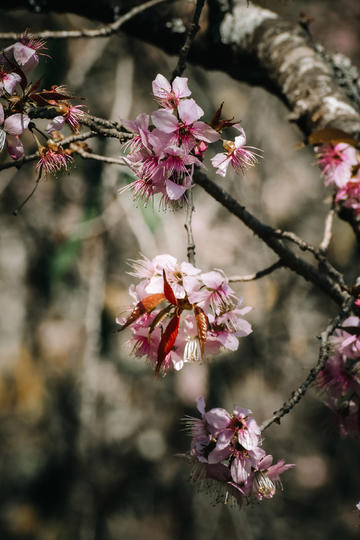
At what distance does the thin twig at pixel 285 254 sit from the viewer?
76cm

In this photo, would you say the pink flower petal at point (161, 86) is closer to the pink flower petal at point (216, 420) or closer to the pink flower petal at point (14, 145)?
the pink flower petal at point (14, 145)

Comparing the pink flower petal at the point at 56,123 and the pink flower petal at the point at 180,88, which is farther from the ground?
the pink flower petal at the point at 180,88

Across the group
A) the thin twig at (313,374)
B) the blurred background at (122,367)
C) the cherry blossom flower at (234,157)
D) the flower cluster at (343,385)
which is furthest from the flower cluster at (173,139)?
the blurred background at (122,367)

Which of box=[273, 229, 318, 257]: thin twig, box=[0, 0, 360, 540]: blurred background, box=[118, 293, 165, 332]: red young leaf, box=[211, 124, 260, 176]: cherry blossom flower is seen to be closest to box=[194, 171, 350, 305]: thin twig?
box=[273, 229, 318, 257]: thin twig

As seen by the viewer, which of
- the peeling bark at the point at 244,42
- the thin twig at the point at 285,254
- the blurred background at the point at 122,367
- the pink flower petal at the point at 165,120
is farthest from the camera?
the blurred background at the point at 122,367

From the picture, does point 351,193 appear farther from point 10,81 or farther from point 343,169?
point 10,81

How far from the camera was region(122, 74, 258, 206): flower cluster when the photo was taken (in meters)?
0.55

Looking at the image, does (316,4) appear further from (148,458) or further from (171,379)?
(148,458)

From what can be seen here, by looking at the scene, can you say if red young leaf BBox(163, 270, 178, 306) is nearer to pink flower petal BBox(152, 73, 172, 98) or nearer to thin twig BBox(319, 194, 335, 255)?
pink flower petal BBox(152, 73, 172, 98)

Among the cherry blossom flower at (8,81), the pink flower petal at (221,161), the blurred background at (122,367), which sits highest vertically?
the pink flower petal at (221,161)

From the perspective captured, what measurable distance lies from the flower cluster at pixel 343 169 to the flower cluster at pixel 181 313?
0.35 meters

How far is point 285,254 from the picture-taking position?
80cm

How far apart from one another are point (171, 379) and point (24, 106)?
185 centimetres

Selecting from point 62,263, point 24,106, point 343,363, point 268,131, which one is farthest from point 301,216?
point 24,106
